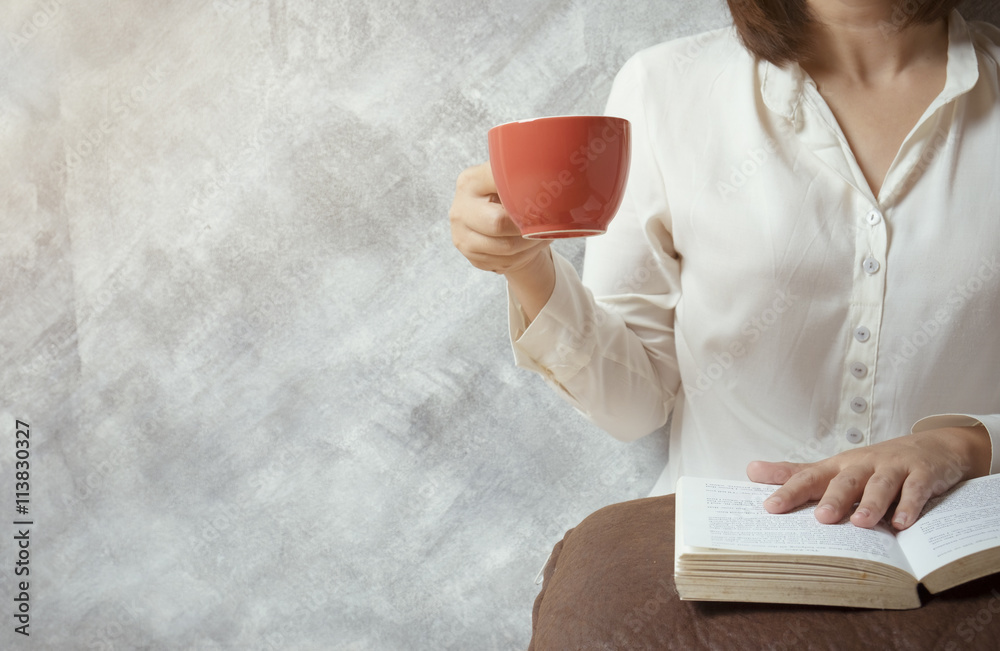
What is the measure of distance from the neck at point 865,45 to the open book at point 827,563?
64 centimetres

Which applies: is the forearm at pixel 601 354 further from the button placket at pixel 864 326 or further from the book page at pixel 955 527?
the book page at pixel 955 527

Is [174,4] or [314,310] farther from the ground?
[174,4]

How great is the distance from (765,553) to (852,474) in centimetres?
19

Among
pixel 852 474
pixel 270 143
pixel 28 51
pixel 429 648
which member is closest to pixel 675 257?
pixel 852 474

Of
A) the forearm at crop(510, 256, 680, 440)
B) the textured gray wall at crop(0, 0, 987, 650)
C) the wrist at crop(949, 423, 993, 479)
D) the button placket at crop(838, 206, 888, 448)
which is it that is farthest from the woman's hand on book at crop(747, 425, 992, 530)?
the textured gray wall at crop(0, 0, 987, 650)

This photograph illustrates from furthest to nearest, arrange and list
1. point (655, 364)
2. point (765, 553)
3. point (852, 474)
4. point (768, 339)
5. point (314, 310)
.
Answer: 1. point (314, 310)
2. point (655, 364)
3. point (768, 339)
4. point (852, 474)
5. point (765, 553)

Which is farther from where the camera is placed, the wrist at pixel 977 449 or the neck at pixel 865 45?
the neck at pixel 865 45

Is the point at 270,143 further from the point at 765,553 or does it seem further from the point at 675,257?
the point at 765,553

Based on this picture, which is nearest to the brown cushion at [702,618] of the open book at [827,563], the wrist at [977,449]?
the open book at [827,563]

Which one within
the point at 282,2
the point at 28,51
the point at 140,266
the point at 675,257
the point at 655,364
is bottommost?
the point at 655,364

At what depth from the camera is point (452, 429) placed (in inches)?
50.3

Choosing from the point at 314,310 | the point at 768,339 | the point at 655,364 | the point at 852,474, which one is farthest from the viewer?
the point at 314,310

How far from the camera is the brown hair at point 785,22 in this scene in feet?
3.25

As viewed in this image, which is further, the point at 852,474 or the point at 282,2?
the point at 282,2
